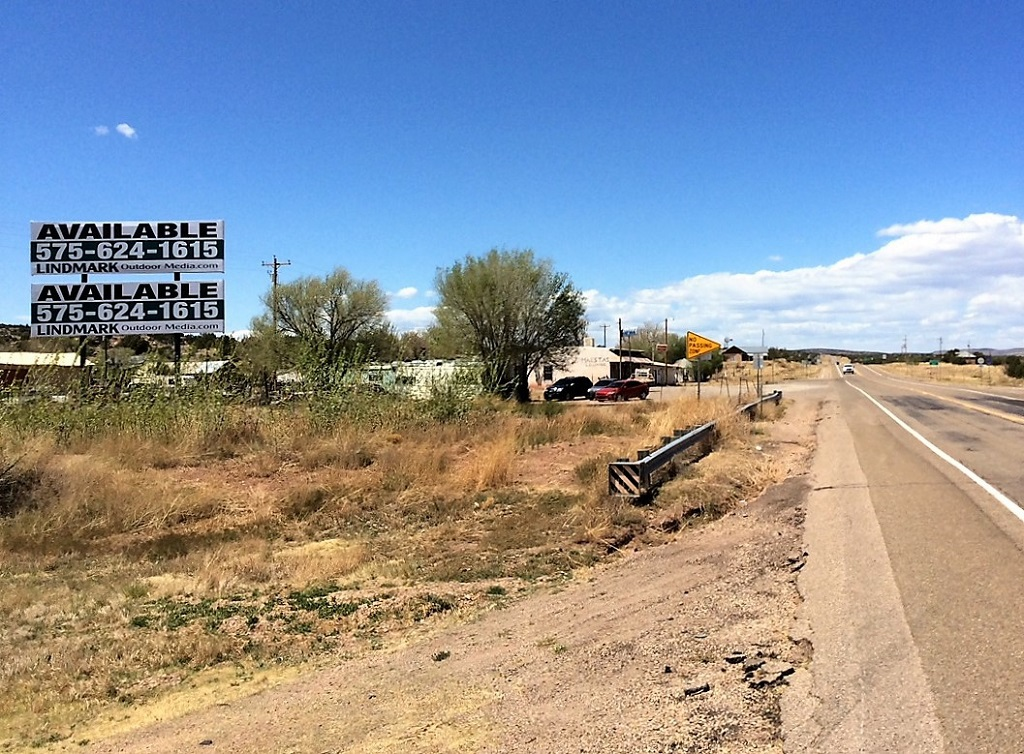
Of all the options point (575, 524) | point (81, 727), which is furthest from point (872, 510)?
point (81, 727)

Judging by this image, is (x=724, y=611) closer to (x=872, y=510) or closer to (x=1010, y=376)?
(x=872, y=510)

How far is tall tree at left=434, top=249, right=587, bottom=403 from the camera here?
145 ft

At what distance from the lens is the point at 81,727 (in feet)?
14.3

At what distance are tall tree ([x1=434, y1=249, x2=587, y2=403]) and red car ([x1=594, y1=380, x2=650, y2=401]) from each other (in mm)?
6640

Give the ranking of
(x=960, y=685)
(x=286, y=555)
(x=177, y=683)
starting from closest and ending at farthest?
(x=960, y=685) < (x=177, y=683) < (x=286, y=555)

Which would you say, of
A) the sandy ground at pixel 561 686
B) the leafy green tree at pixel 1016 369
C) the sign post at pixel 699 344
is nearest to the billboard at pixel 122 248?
the sign post at pixel 699 344

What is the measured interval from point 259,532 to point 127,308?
18460mm

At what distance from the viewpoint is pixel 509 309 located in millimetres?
44531

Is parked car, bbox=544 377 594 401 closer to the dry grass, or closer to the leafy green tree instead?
the dry grass

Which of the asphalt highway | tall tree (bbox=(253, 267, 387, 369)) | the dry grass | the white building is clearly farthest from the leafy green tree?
the asphalt highway

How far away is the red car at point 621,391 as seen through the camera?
51.5m

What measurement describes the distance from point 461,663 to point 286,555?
4317mm

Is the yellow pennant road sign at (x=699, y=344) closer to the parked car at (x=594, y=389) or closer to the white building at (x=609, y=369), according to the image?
the parked car at (x=594, y=389)

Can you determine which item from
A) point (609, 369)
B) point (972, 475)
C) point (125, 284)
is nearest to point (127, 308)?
point (125, 284)
